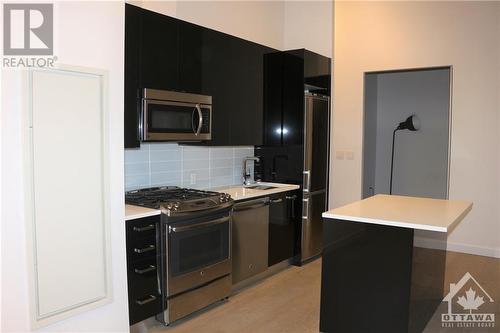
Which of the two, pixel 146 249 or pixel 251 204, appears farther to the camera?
pixel 251 204

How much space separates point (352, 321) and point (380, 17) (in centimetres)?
399

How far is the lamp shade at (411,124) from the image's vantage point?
20.9 ft

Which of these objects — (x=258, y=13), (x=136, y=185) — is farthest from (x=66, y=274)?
(x=258, y=13)

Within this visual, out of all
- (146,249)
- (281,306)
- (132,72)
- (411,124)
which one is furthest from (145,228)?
(411,124)

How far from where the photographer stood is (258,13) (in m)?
5.05

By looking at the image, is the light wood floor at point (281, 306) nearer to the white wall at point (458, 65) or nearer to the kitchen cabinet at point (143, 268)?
the kitchen cabinet at point (143, 268)

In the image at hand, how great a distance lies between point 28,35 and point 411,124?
542cm

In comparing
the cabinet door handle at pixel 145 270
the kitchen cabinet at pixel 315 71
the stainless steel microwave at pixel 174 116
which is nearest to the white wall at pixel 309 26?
the kitchen cabinet at pixel 315 71

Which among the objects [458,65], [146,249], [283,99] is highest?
[458,65]

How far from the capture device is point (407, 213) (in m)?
2.94

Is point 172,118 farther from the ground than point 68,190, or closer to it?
farther from the ground

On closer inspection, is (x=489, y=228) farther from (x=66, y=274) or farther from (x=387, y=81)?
(x=66, y=274)

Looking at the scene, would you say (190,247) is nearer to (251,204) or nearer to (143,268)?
(143,268)

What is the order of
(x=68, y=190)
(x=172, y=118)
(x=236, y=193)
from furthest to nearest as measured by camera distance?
(x=236, y=193) < (x=172, y=118) < (x=68, y=190)
